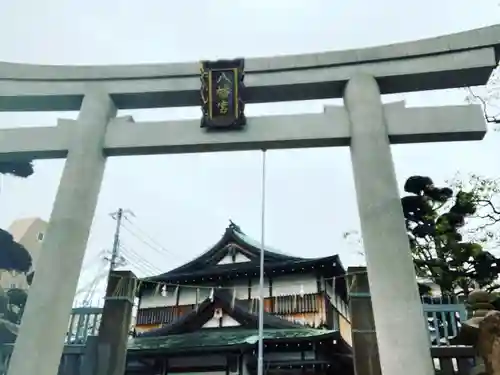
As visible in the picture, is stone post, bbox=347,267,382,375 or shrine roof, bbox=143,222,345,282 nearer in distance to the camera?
stone post, bbox=347,267,382,375

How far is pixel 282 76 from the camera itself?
18.0ft

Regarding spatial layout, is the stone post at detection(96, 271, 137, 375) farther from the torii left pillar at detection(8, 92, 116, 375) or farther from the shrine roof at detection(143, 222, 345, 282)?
the shrine roof at detection(143, 222, 345, 282)

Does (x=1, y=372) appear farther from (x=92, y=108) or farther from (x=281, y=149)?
(x=281, y=149)

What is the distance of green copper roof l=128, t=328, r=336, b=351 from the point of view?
34.0 feet

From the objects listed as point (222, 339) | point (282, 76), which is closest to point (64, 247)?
point (282, 76)

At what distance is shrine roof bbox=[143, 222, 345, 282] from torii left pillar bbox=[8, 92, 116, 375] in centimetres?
943

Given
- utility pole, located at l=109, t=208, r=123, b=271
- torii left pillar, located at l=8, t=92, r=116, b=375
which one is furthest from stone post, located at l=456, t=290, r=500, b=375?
utility pole, located at l=109, t=208, r=123, b=271

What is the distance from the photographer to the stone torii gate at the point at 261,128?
4.35 meters

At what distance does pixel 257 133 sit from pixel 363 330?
3.23 meters

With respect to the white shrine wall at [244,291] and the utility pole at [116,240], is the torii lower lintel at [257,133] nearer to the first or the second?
the white shrine wall at [244,291]

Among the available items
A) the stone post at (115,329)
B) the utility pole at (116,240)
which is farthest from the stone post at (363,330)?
the utility pole at (116,240)

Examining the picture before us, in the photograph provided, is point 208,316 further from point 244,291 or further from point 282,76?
point 282,76

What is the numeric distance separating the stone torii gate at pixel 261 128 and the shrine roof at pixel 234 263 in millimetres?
8879

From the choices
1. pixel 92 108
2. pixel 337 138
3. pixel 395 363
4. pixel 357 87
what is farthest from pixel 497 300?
pixel 92 108
